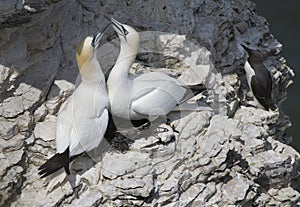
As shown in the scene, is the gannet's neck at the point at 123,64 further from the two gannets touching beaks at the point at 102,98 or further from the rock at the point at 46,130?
the rock at the point at 46,130

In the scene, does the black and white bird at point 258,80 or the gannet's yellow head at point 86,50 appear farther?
the black and white bird at point 258,80

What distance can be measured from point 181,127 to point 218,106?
39 centimetres

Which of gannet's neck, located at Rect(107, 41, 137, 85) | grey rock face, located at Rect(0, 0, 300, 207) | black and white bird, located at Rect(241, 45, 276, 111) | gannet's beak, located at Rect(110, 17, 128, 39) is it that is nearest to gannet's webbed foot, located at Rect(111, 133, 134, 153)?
grey rock face, located at Rect(0, 0, 300, 207)

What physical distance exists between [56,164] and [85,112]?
1.21ft

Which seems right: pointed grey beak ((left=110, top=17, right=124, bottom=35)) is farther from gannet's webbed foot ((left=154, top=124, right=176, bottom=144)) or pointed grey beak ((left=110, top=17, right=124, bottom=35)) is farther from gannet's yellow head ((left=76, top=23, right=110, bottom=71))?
gannet's webbed foot ((left=154, top=124, right=176, bottom=144))

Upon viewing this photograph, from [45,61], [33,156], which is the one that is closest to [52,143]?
[33,156]

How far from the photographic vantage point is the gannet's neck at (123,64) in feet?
17.2

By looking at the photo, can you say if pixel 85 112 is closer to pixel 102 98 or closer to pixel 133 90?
pixel 102 98

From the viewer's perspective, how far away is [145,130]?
5277 millimetres

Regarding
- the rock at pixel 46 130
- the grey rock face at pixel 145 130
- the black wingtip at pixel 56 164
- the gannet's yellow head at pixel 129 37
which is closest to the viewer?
the black wingtip at pixel 56 164

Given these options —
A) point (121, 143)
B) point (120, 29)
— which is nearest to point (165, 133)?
point (121, 143)

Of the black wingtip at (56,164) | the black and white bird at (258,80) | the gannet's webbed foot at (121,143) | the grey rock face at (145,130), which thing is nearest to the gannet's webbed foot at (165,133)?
the grey rock face at (145,130)

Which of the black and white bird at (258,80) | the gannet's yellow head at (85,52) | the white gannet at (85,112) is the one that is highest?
the gannet's yellow head at (85,52)

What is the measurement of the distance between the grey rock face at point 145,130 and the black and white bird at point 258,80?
3.4 inches
